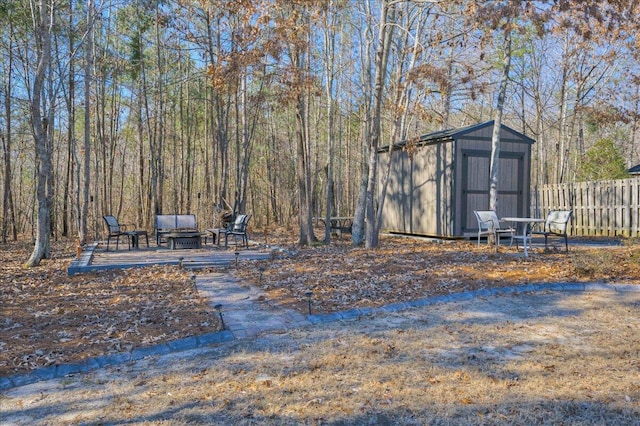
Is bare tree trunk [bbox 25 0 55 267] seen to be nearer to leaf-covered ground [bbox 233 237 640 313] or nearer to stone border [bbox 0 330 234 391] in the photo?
leaf-covered ground [bbox 233 237 640 313]

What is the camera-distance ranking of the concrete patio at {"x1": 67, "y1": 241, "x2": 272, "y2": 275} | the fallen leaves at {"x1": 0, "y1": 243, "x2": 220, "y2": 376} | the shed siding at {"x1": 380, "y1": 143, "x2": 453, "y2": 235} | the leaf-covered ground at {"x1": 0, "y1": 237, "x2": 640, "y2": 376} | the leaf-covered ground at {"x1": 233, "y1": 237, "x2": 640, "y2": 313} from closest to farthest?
the fallen leaves at {"x1": 0, "y1": 243, "x2": 220, "y2": 376}, the leaf-covered ground at {"x1": 0, "y1": 237, "x2": 640, "y2": 376}, the leaf-covered ground at {"x1": 233, "y1": 237, "x2": 640, "y2": 313}, the concrete patio at {"x1": 67, "y1": 241, "x2": 272, "y2": 275}, the shed siding at {"x1": 380, "y1": 143, "x2": 453, "y2": 235}

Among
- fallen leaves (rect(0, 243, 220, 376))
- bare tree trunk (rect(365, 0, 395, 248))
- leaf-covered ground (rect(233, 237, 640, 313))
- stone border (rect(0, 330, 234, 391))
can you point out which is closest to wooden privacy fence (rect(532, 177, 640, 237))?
leaf-covered ground (rect(233, 237, 640, 313))

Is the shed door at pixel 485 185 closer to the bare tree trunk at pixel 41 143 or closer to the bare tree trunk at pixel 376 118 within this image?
the bare tree trunk at pixel 376 118

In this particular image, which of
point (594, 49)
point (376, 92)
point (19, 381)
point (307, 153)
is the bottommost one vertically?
point (19, 381)

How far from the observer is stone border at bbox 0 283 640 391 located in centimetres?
324

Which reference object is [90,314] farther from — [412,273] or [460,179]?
[460,179]

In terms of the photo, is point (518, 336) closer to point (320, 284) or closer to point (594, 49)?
point (320, 284)

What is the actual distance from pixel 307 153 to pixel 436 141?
9.80 feet

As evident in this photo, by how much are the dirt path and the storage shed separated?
649cm

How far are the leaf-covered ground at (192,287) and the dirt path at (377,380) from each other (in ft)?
2.22

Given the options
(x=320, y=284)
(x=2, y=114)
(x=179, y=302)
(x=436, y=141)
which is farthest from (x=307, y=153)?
(x=2, y=114)

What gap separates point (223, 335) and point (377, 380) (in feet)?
4.97

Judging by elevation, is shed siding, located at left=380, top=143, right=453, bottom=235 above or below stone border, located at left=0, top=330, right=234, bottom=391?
above

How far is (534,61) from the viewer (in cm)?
1825
